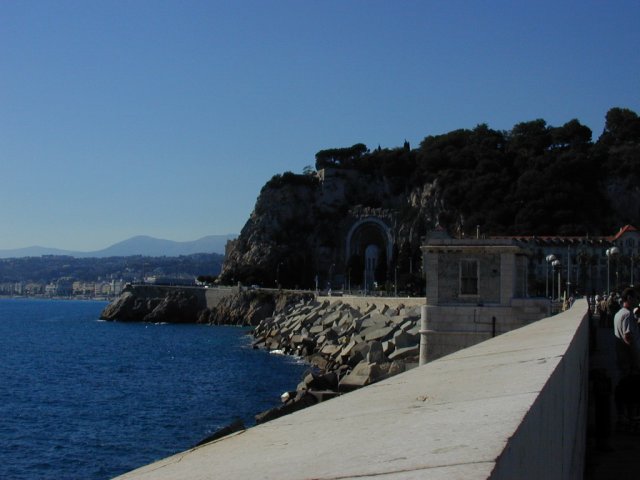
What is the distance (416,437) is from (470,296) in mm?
17771

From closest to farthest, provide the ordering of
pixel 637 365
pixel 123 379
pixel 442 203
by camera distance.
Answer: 1. pixel 637 365
2. pixel 123 379
3. pixel 442 203

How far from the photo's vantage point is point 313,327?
166 ft

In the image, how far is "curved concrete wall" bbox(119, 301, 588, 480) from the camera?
2.05m

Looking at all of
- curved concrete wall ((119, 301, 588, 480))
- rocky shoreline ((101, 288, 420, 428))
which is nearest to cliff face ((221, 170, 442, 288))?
rocky shoreline ((101, 288, 420, 428))

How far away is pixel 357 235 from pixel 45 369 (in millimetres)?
63582

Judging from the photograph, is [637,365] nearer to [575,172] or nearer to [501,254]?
[501,254]

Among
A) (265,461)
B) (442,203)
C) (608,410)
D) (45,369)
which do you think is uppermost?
(442,203)

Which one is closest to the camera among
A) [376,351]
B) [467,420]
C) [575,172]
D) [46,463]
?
[467,420]

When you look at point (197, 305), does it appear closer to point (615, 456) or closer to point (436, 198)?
point (436, 198)

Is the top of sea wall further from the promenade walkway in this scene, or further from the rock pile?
the promenade walkway

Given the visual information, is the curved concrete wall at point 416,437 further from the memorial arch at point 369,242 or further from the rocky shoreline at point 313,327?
the memorial arch at point 369,242

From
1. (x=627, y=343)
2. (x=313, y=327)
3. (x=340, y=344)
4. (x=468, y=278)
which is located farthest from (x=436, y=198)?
(x=627, y=343)

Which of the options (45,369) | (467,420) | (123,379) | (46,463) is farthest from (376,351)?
(467,420)

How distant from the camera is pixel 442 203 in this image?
9994 cm
